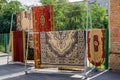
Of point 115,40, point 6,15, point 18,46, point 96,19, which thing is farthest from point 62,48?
point 6,15

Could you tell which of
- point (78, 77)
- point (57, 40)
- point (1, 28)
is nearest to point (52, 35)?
point (57, 40)

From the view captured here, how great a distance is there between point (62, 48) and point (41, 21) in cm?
144

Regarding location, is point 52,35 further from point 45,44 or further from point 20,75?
point 20,75

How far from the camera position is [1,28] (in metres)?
25.0

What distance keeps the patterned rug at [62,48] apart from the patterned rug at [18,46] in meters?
2.15

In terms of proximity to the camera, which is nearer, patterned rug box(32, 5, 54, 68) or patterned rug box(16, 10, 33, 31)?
patterned rug box(32, 5, 54, 68)

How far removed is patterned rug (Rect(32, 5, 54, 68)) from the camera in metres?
9.12

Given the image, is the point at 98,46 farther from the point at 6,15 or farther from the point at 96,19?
the point at 6,15

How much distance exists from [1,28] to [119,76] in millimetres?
18478

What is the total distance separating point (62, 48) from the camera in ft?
28.0

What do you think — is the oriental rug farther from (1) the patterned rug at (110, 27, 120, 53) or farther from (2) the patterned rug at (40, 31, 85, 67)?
(1) the patterned rug at (110, 27, 120, 53)

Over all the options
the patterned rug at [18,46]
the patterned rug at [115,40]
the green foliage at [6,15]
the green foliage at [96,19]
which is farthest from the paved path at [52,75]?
the green foliage at [6,15]

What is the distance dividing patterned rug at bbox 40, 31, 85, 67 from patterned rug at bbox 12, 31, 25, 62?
215 cm

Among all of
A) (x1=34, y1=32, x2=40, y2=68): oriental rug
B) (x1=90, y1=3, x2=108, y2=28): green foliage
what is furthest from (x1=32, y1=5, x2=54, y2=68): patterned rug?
(x1=90, y1=3, x2=108, y2=28): green foliage
